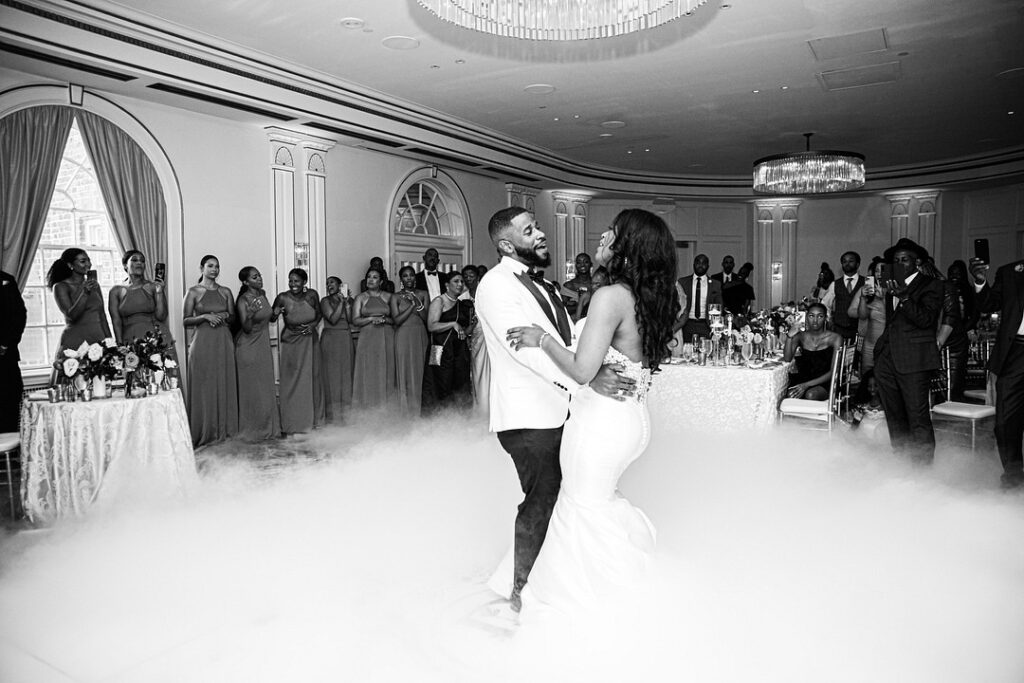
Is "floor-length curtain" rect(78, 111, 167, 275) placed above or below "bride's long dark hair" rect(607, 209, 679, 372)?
above

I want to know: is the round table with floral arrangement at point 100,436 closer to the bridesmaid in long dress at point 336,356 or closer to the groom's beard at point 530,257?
the groom's beard at point 530,257

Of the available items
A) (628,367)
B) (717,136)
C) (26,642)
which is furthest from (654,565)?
(717,136)

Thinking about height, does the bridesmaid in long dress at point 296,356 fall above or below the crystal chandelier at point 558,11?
below

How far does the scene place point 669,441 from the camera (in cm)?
643

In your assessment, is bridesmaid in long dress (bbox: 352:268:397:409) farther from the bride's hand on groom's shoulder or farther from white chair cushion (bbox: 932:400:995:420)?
the bride's hand on groom's shoulder

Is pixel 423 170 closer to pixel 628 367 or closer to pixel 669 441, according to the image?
pixel 669 441

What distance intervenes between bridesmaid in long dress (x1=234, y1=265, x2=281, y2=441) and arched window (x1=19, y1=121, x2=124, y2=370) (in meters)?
1.25

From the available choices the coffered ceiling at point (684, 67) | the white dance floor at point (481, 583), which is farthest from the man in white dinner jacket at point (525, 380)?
the coffered ceiling at point (684, 67)

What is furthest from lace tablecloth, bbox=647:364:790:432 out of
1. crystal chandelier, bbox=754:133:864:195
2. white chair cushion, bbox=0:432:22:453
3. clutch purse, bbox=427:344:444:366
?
white chair cushion, bbox=0:432:22:453

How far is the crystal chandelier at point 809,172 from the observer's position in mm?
9703

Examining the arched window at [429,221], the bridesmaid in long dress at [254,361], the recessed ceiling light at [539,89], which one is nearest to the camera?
the bridesmaid in long dress at [254,361]

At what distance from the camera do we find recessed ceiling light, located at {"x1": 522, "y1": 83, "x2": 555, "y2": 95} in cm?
775

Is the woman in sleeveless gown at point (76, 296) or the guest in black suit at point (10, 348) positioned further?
the woman in sleeveless gown at point (76, 296)

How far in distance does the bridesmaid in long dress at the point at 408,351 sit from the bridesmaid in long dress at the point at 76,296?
110 inches
